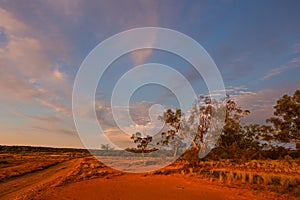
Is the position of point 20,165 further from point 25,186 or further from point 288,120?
point 288,120

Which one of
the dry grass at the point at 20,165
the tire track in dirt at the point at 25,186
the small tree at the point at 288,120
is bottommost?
the tire track in dirt at the point at 25,186

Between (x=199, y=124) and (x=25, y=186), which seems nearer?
(x=25, y=186)

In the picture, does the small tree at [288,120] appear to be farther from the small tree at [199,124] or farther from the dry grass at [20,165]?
the dry grass at [20,165]

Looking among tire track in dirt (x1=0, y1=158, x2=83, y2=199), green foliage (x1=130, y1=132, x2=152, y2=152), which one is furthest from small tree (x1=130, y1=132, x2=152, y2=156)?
tire track in dirt (x1=0, y1=158, x2=83, y2=199)

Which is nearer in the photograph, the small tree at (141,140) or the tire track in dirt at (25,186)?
the tire track in dirt at (25,186)

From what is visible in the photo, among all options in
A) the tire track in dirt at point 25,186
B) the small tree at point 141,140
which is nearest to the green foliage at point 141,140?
the small tree at point 141,140

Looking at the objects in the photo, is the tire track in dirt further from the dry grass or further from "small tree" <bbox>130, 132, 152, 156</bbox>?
"small tree" <bbox>130, 132, 152, 156</bbox>

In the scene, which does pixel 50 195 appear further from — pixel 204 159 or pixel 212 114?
pixel 212 114

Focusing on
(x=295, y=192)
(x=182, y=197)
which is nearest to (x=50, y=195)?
(x=182, y=197)

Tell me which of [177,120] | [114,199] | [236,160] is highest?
[177,120]

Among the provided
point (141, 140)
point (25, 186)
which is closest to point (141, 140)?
point (141, 140)

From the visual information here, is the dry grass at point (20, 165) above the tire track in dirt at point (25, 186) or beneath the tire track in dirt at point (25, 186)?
above

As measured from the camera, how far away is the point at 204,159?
36.0 m

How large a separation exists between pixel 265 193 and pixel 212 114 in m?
27.1
